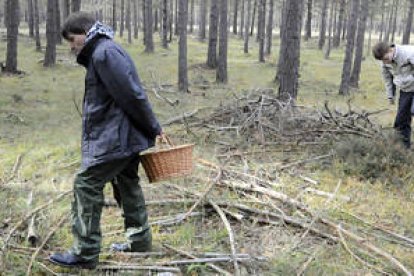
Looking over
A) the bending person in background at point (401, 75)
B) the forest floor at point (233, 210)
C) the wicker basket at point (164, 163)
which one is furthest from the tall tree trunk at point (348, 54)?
the wicker basket at point (164, 163)

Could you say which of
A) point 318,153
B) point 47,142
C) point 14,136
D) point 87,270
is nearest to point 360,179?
point 318,153

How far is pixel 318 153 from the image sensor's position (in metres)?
7.55

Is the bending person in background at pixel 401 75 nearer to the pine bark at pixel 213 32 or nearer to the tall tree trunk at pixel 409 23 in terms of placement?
the pine bark at pixel 213 32

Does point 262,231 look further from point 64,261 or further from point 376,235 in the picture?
point 64,261

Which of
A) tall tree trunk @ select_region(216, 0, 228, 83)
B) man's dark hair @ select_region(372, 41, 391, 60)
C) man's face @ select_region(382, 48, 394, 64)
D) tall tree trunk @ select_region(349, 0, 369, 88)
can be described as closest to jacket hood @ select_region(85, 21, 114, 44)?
man's dark hair @ select_region(372, 41, 391, 60)

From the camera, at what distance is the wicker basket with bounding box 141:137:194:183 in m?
4.20

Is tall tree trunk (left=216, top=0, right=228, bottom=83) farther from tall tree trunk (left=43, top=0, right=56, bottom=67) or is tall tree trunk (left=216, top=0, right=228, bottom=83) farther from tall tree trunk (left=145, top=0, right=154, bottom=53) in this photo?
tall tree trunk (left=145, top=0, right=154, bottom=53)

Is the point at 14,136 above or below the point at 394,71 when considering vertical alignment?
below

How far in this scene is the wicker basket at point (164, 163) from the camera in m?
4.20

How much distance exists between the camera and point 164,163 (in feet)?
13.9

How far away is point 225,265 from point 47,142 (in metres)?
5.08

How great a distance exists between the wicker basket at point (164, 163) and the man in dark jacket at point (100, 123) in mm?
152

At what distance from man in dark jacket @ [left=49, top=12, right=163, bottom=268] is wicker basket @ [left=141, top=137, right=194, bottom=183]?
6.0 inches

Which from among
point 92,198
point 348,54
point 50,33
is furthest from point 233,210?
point 50,33
